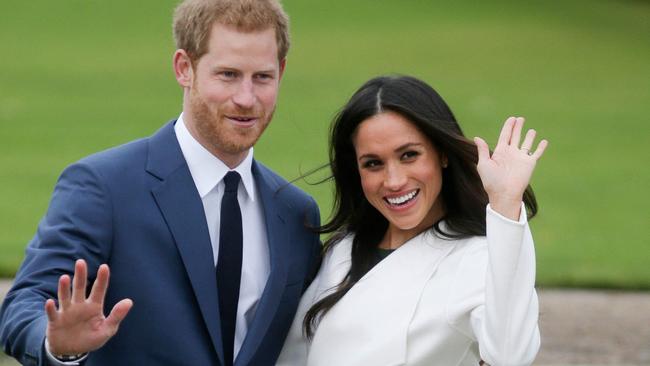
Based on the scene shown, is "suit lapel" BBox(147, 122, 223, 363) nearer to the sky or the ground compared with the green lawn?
nearer to the sky

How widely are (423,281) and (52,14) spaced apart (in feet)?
78.8

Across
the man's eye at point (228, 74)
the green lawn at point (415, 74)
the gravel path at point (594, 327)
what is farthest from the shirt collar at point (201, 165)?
the green lawn at point (415, 74)

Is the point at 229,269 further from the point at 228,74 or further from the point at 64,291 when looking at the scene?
the point at 64,291

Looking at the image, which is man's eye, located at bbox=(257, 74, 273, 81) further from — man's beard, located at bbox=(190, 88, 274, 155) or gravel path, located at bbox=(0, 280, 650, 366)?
gravel path, located at bbox=(0, 280, 650, 366)

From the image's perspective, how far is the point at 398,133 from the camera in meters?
4.33

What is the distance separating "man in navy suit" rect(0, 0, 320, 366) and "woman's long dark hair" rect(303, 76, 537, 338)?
25 cm

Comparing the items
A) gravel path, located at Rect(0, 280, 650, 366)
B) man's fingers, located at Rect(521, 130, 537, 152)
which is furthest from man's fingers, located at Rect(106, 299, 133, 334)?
gravel path, located at Rect(0, 280, 650, 366)

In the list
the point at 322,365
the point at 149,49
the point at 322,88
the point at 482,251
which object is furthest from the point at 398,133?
the point at 149,49

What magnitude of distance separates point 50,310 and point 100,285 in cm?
14

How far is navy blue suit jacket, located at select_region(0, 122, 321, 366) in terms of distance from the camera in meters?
3.89

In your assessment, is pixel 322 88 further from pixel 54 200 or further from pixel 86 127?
pixel 54 200

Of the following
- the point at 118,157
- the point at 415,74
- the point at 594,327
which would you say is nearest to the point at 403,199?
the point at 118,157

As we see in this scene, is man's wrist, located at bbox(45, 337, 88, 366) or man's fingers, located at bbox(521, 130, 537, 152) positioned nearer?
man's wrist, located at bbox(45, 337, 88, 366)

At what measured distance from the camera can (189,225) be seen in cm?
412
